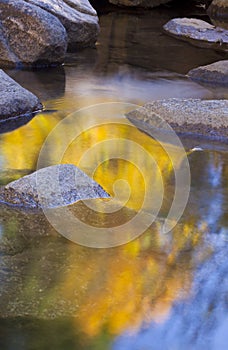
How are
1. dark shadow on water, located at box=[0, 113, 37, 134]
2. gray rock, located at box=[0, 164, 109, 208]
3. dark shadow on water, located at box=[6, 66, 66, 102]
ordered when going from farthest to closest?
dark shadow on water, located at box=[6, 66, 66, 102]
dark shadow on water, located at box=[0, 113, 37, 134]
gray rock, located at box=[0, 164, 109, 208]

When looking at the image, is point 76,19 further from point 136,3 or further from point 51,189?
point 136,3

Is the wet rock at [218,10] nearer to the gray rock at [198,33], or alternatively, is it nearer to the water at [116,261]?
the gray rock at [198,33]

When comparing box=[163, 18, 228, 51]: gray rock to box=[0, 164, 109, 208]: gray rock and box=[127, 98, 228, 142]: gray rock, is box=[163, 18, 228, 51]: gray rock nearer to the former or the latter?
box=[127, 98, 228, 142]: gray rock

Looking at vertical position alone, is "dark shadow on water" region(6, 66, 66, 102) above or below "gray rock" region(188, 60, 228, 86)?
below

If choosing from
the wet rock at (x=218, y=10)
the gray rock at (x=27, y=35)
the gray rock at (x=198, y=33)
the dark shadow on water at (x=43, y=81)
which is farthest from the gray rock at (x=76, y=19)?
the wet rock at (x=218, y=10)

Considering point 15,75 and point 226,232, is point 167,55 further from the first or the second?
point 226,232

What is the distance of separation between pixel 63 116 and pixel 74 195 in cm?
230

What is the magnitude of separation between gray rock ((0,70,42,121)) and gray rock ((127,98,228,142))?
3.44 feet

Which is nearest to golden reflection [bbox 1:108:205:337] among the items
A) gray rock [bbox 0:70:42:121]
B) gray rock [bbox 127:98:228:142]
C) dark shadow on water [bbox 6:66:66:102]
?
gray rock [bbox 127:98:228:142]

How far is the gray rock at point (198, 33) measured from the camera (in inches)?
479

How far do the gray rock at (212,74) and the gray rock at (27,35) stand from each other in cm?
183

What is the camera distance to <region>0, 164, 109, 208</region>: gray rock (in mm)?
4676

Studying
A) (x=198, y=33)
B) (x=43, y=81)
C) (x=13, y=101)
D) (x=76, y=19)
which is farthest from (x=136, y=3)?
(x=13, y=101)

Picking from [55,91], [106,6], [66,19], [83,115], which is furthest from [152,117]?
[106,6]
